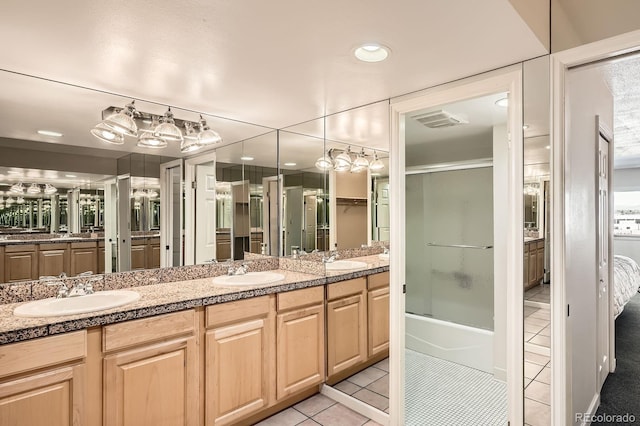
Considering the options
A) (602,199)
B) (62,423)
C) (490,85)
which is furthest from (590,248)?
(62,423)

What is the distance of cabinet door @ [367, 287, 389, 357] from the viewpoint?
8.72ft

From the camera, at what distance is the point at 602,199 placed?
8.73 feet

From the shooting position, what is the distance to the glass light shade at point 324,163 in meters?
2.91

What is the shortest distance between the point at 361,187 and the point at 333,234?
1.50 ft

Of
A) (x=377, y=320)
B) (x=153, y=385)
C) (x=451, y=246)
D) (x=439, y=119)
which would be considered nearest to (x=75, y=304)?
(x=153, y=385)

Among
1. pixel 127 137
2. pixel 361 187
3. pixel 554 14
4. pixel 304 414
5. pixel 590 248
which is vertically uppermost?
pixel 554 14

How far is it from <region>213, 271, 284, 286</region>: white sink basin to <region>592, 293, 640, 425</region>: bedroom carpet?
7.61 ft

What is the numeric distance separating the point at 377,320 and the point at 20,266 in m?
2.35

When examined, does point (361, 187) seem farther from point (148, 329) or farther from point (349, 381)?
point (148, 329)

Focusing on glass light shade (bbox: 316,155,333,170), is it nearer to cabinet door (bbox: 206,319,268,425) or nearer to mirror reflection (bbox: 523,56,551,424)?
cabinet door (bbox: 206,319,268,425)

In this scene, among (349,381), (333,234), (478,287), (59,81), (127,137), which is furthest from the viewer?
(478,287)

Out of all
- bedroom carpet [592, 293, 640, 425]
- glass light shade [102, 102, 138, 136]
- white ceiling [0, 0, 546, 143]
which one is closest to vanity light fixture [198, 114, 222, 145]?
white ceiling [0, 0, 546, 143]

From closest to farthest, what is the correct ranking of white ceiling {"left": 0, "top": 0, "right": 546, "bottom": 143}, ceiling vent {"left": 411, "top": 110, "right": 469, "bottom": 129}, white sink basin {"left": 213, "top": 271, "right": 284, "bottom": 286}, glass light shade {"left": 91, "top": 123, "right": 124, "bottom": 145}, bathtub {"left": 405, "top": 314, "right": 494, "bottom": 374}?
white ceiling {"left": 0, "top": 0, "right": 546, "bottom": 143} → glass light shade {"left": 91, "top": 123, "right": 124, "bottom": 145} → white sink basin {"left": 213, "top": 271, "right": 284, "bottom": 286} → ceiling vent {"left": 411, "top": 110, "right": 469, "bottom": 129} → bathtub {"left": 405, "top": 314, "right": 494, "bottom": 374}

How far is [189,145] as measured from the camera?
8.51 ft
